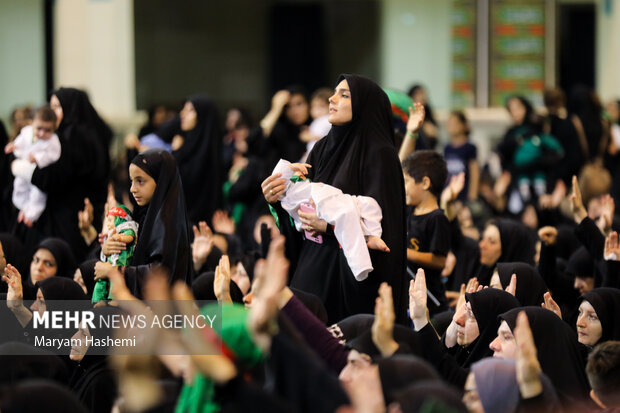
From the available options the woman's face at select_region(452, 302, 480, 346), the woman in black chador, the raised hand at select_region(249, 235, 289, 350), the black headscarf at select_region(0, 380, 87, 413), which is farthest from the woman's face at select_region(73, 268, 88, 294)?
the raised hand at select_region(249, 235, 289, 350)

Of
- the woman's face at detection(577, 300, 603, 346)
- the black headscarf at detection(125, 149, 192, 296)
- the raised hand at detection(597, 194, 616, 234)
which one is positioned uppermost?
the black headscarf at detection(125, 149, 192, 296)

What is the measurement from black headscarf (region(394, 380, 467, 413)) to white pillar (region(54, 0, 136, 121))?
34.5 ft

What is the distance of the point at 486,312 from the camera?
498 cm

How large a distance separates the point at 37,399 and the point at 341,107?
222 centimetres

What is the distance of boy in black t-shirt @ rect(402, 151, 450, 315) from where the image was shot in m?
5.97

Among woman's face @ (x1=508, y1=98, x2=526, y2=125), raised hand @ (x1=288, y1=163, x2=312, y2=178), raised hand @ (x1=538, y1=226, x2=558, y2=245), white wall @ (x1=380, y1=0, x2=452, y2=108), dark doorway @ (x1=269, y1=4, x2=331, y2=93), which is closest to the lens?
raised hand @ (x1=288, y1=163, x2=312, y2=178)

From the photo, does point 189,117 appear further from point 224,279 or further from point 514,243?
point 224,279

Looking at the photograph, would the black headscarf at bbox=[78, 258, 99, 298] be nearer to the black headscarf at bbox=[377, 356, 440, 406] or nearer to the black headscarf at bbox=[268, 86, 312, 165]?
the black headscarf at bbox=[377, 356, 440, 406]

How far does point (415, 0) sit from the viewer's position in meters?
14.8

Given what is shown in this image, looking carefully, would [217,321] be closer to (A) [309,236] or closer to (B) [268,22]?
(A) [309,236]

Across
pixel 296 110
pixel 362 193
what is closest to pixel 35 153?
pixel 362 193

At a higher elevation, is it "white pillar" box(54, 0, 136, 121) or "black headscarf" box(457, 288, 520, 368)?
"white pillar" box(54, 0, 136, 121)

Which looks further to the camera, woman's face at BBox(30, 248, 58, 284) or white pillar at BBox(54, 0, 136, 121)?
white pillar at BBox(54, 0, 136, 121)

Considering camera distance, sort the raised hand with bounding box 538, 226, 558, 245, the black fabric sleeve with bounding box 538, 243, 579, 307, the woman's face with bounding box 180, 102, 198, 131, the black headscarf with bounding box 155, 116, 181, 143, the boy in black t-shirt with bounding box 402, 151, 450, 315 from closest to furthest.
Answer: the boy in black t-shirt with bounding box 402, 151, 450, 315, the raised hand with bounding box 538, 226, 558, 245, the black fabric sleeve with bounding box 538, 243, 579, 307, the woman's face with bounding box 180, 102, 198, 131, the black headscarf with bounding box 155, 116, 181, 143
